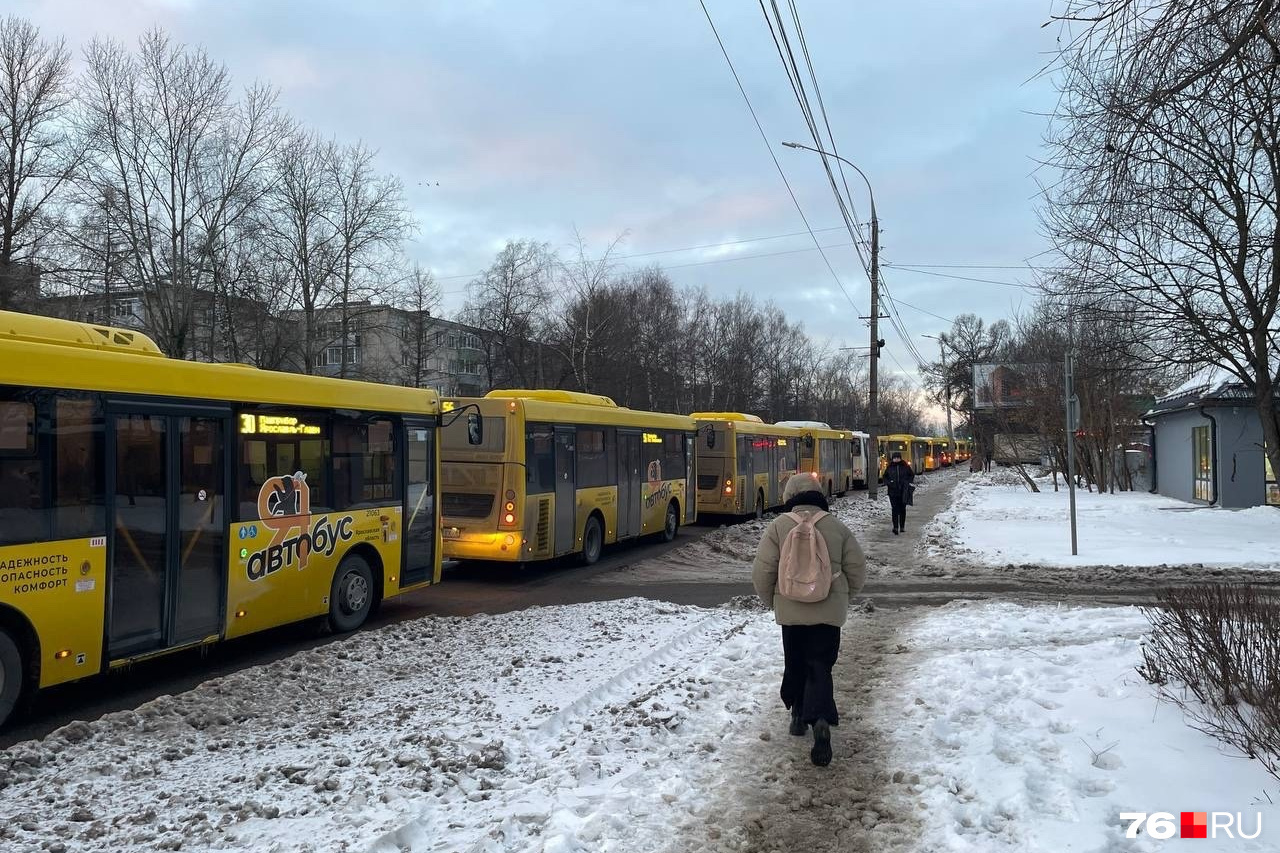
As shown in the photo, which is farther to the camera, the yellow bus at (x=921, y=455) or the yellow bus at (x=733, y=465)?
the yellow bus at (x=921, y=455)

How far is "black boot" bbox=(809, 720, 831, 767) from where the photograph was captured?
5.03m

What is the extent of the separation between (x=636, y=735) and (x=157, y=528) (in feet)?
14.0

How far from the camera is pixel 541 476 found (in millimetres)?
13672

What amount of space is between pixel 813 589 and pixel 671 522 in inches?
570

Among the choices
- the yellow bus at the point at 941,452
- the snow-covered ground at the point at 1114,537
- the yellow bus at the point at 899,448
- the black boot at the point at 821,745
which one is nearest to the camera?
the black boot at the point at 821,745

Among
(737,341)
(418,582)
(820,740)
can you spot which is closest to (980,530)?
(418,582)

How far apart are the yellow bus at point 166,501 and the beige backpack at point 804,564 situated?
16.5 feet

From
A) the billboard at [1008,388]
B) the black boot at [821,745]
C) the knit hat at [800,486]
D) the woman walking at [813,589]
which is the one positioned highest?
the billboard at [1008,388]

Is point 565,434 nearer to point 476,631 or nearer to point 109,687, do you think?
point 476,631

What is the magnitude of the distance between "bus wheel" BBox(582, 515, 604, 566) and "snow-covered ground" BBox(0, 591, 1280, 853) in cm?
756

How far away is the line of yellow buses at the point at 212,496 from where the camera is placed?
19.9 feet

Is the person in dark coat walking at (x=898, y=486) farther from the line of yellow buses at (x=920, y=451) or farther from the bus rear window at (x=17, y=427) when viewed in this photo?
the bus rear window at (x=17, y=427)

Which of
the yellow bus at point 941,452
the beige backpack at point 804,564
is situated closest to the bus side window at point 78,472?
the beige backpack at point 804,564

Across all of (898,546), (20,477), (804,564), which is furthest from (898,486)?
(20,477)
